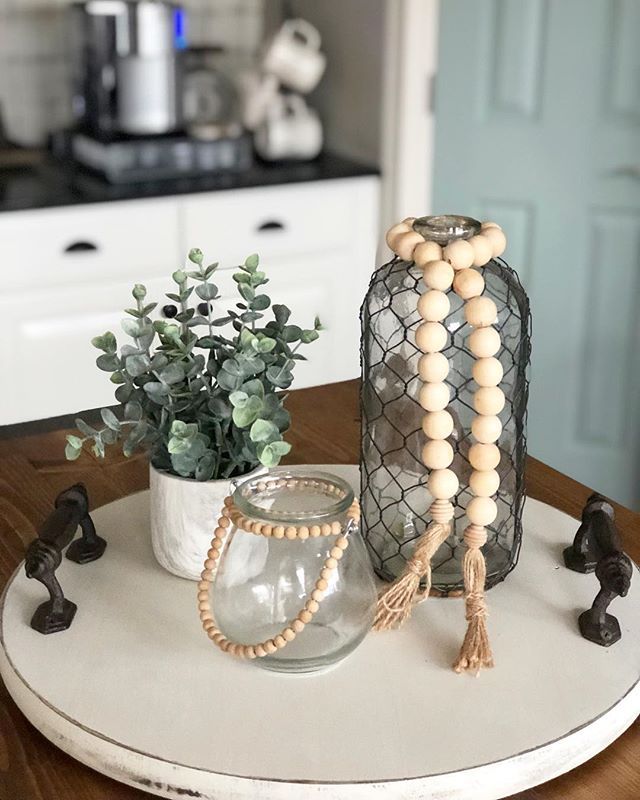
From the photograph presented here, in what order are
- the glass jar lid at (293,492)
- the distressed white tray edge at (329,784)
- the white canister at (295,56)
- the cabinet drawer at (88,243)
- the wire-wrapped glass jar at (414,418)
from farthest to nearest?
the white canister at (295,56) < the cabinet drawer at (88,243) < the wire-wrapped glass jar at (414,418) < the glass jar lid at (293,492) < the distressed white tray edge at (329,784)

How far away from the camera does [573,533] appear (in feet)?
3.51

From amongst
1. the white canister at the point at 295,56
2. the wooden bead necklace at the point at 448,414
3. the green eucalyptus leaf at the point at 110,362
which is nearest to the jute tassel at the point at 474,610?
the wooden bead necklace at the point at 448,414

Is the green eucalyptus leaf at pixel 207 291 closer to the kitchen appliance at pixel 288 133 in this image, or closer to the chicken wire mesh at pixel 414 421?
the chicken wire mesh at pixel 414 421

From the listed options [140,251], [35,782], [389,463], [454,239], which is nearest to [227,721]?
[35,782]

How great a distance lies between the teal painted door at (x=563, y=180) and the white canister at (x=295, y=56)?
38 centimetres

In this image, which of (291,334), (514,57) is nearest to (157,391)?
(291,334)

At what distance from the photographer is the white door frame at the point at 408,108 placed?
2.70 m

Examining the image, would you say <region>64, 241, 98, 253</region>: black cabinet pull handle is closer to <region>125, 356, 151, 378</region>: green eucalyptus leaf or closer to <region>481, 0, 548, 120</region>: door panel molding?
<region>481, 0, 548, 120</region>: door panel molding

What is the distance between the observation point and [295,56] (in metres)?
2.92

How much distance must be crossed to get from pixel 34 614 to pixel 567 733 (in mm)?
420

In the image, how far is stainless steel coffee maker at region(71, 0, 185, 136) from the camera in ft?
8.93

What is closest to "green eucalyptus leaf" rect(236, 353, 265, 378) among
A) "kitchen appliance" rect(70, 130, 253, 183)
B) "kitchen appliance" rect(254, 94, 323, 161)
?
"kitchen appliance" rect(70, 130, 253, 183)

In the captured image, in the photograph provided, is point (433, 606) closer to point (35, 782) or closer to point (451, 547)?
point (451, 547)

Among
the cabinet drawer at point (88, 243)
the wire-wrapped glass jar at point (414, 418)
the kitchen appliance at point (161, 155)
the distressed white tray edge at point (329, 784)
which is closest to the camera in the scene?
the distressed white tray edge at point (329, 784)
